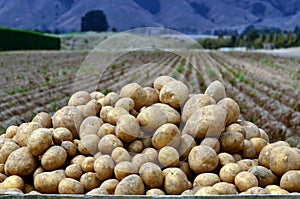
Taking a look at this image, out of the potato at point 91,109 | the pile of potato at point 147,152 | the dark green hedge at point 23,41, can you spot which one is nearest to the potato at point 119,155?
the pile of potato at point 147,152

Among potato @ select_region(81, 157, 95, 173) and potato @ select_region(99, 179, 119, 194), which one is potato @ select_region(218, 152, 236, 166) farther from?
potato @ select_region(81, 157, 95, 173)

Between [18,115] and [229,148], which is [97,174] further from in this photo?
[18,115]

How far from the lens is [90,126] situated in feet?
7.91

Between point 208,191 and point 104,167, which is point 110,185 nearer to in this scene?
point 104,167

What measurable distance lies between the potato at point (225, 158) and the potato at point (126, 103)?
2.02ft

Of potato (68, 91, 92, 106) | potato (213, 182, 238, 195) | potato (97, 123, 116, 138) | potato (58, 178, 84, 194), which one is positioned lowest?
potato (58, 178, 84, 194)

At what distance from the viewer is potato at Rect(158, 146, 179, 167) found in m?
2.17

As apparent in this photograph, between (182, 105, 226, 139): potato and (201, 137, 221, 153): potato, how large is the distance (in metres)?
0.04

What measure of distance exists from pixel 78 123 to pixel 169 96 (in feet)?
1.96

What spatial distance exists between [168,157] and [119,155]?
0.27 m

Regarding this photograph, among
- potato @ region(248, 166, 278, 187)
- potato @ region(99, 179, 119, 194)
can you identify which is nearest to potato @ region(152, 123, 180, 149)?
potato @ region(99, 179, 119, 194)

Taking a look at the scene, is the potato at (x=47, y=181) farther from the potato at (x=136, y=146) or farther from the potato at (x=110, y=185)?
the potato at (x=136, y=146)

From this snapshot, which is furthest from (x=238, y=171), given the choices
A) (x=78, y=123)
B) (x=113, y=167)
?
(x=78, y=123)

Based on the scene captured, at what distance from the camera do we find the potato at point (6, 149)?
239 centimetres
